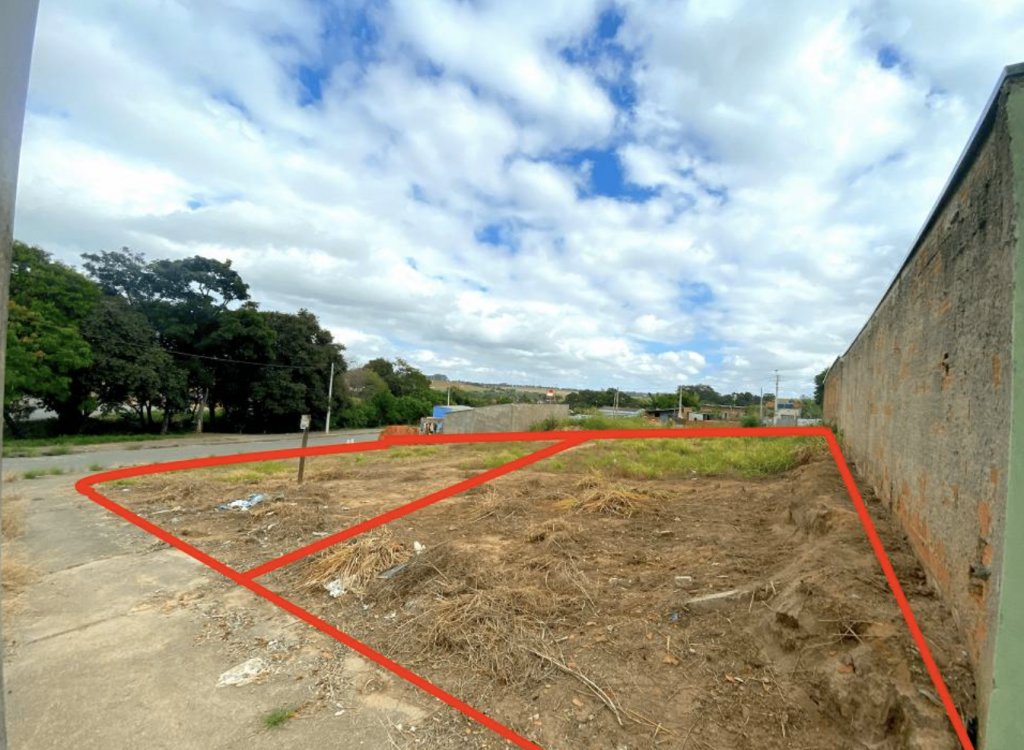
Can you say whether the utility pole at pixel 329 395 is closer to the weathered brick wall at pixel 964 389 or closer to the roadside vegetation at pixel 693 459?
the roadside vegetation at pixel 693 459

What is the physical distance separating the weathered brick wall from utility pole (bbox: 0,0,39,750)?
3331 mm

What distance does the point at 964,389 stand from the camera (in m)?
2.60

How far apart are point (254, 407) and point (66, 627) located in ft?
89.6

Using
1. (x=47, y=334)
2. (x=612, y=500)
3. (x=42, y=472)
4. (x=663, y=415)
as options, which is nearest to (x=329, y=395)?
(x=47, y=334)

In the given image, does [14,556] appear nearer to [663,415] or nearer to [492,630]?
[492,630]

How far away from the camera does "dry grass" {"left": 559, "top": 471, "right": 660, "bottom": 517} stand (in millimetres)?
7141

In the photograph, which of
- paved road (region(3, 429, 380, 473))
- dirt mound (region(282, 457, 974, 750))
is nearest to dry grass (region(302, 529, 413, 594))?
dirt mound (region(282, 457, 974, 750))

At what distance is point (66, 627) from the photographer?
4.16 metres

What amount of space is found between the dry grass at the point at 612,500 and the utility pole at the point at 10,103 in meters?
6.40

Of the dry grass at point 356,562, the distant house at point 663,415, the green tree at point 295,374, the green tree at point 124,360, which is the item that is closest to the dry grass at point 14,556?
the dry grass at point 356,562

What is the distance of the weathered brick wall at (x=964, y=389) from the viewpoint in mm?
2146

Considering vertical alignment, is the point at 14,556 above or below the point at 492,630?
below

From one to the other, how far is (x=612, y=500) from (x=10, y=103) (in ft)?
23.0

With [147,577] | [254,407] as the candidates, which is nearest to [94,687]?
[147,577]
